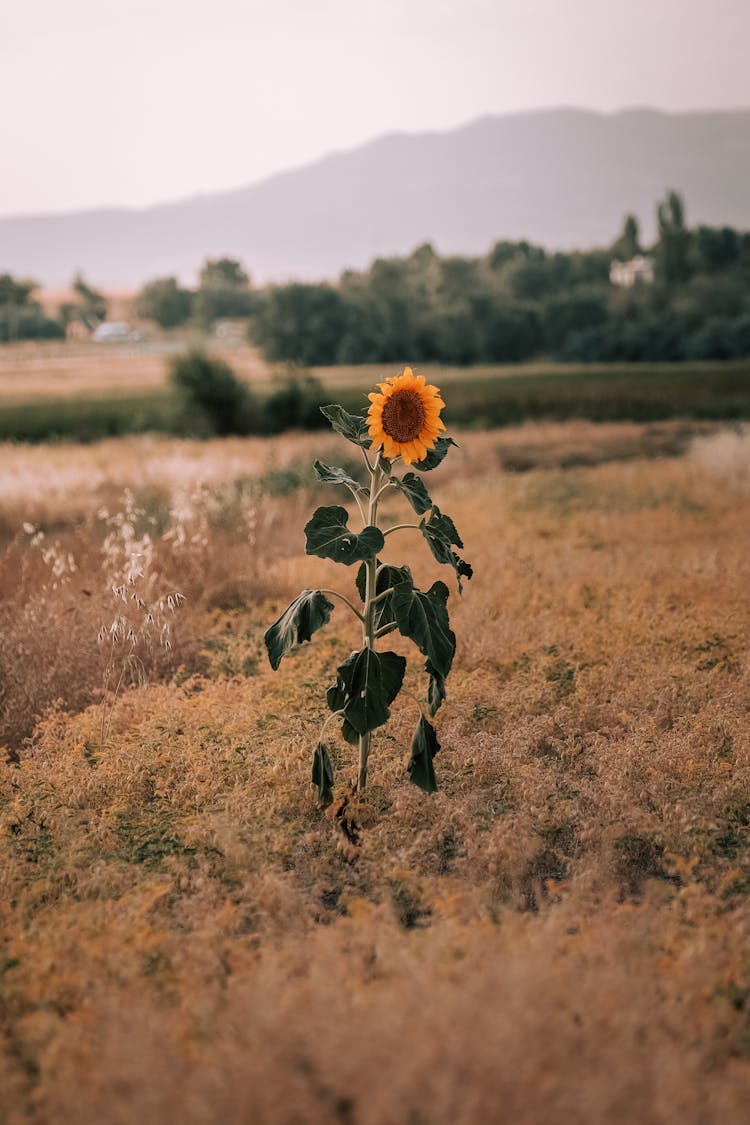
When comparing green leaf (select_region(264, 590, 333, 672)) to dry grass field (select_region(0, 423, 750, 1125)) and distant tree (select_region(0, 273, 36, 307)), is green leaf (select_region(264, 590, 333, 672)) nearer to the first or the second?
dry grass field (select_region(0, 423, 750, 1125))

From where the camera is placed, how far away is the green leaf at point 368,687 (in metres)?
4.75

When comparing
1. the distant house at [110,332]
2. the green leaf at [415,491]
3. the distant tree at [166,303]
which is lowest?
the green leaf at [415,491]

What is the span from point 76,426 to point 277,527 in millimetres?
19453

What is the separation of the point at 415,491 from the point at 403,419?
0.37 metres

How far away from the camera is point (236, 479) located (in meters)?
18.4

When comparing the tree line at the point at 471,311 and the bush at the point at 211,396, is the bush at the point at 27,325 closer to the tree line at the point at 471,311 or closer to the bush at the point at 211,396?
the tree line at the point at 471,311

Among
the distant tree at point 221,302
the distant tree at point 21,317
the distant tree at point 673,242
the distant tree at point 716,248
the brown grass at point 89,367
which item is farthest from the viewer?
the distant tree at point 716,248

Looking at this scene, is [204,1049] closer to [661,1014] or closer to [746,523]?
[661,1014]

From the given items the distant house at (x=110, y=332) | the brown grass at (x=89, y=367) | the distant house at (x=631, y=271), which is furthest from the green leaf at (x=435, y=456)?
the distant house at (x=631, y=271)

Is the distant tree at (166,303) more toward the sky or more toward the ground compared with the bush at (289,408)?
more toward the sky

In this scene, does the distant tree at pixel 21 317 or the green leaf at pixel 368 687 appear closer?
the green leaf at pixel 368 687

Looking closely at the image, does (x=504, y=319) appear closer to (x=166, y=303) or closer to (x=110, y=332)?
(x=166, y=303)

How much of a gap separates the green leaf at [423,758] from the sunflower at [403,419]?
137 centimetres

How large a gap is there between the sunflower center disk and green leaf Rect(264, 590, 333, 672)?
0.89 m
